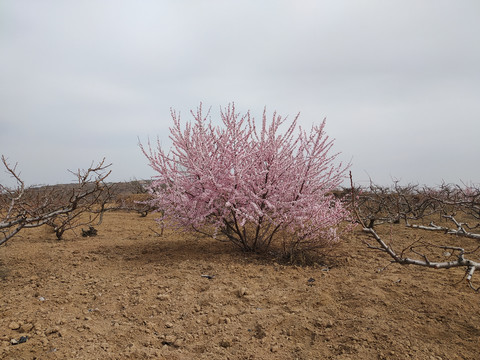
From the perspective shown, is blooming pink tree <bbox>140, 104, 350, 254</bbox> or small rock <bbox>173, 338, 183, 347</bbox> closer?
small rock <bbox>173, 338, 183, 347</bbox>

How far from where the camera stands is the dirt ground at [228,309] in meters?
2.55

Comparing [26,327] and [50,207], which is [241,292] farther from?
[50,207]

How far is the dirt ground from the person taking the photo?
255 centimetres

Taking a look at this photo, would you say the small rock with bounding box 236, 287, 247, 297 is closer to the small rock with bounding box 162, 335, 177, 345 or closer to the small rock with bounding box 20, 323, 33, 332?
the small rock with bounding box 162, 335, 177, 345

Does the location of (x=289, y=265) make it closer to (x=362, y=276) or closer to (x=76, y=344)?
(x=362, y=276)

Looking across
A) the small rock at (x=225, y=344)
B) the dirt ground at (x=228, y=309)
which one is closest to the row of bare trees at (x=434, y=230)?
the dirt ground at (x=228, y=309)

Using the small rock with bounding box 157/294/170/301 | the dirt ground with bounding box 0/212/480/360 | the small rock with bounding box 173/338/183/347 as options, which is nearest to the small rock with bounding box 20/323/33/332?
the dirt ground with bounding box 0/212/480/360

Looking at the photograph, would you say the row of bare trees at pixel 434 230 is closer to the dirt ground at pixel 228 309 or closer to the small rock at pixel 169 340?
the dirt ground at pixel 228 309

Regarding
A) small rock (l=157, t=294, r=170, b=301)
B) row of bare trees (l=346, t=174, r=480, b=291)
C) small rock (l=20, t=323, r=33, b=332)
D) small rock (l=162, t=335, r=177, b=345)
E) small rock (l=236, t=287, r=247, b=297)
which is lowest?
small rock (l=162, t=335, r=177, b=345)

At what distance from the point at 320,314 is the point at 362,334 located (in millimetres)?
509

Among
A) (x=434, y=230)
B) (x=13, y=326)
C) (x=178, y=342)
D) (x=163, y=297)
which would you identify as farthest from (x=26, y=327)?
(x=434, y=230)

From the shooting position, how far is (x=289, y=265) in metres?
4.88

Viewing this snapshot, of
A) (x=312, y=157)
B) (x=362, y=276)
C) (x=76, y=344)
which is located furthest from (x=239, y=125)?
(x=76, y=344)

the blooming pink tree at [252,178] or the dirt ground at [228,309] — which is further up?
the blooming pink tree at [252,178]
